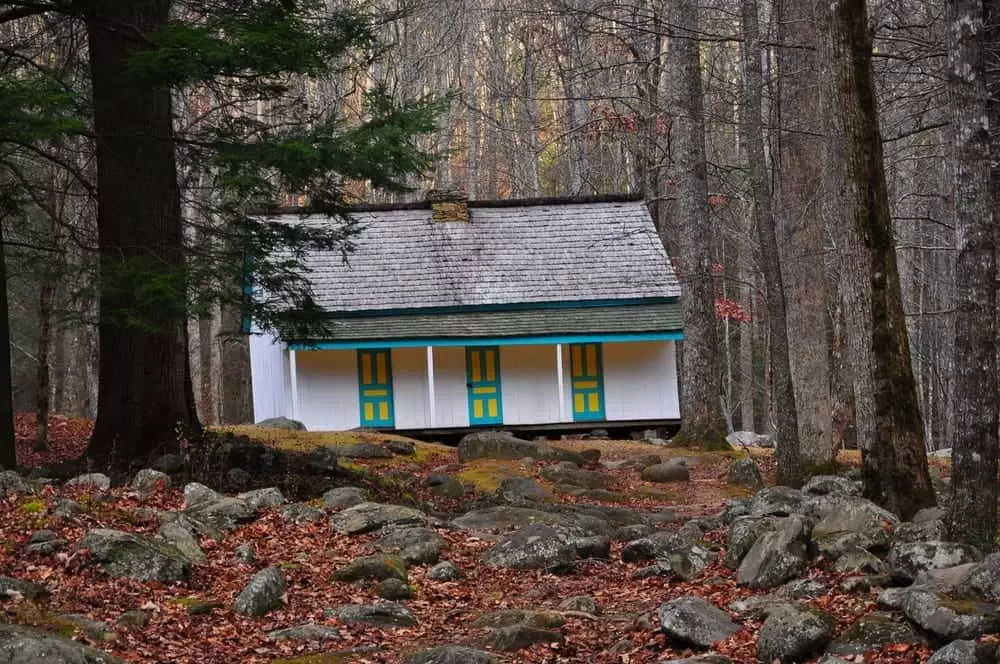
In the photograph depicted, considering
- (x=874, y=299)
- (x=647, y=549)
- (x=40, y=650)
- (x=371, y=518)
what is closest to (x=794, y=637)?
(x=647, y=549)

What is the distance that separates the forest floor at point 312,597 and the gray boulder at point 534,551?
0.14 metres

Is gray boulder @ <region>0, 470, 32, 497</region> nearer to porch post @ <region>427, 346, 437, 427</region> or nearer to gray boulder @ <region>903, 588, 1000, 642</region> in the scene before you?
gray boulder @ <region>903, 588, 1000, 642</region>

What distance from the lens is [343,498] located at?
1250 cm

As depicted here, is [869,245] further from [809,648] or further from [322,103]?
[322,103]

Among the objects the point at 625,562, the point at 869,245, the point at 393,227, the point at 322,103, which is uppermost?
the point at 322,103

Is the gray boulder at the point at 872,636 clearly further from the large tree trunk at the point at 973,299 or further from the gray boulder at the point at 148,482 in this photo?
the gray boulder at the point at 148,482

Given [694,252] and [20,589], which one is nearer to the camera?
[20,589]

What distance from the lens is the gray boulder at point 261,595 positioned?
27.4 ft

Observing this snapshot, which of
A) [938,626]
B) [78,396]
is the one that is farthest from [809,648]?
[78,396]

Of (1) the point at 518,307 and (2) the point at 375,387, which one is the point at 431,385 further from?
(1) the point at 518,307

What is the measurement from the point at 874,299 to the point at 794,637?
4.45 meters

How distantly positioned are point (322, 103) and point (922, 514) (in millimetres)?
32691

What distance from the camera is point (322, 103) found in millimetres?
39750

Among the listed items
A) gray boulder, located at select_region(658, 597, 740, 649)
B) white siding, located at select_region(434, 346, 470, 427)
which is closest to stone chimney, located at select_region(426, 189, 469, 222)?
white siding, located at select_region(434, 346, 470, 427)
